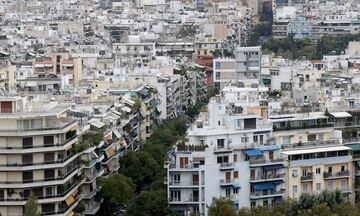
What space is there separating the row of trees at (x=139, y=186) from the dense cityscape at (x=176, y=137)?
5 cm

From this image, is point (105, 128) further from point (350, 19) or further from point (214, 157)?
point (350, 19)

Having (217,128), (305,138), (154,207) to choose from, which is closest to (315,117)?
(305,138)

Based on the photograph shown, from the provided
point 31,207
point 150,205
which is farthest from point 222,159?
point 31,207

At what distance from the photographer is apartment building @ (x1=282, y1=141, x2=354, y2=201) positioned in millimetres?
39625

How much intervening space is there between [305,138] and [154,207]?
224 inches

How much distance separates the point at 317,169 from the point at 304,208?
319 cm

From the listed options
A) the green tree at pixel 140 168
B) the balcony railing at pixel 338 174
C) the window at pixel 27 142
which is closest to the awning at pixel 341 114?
the balcony railing at pixel 338 174

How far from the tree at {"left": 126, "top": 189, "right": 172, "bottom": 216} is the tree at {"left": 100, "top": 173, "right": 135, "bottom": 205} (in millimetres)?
1917

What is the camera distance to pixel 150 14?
12475cm

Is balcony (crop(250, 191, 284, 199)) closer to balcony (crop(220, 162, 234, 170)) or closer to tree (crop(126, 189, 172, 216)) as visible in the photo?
balcony (crop(220, 162, 234, 170))

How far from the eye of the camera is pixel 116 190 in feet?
137

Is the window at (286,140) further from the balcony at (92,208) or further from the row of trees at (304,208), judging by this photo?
the balcony at (92,208)

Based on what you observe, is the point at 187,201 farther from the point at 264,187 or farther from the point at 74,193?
the point at 74,193

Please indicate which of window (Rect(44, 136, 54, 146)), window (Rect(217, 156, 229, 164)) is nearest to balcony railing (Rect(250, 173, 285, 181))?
window (Rect(217, 156, 229, 164))
